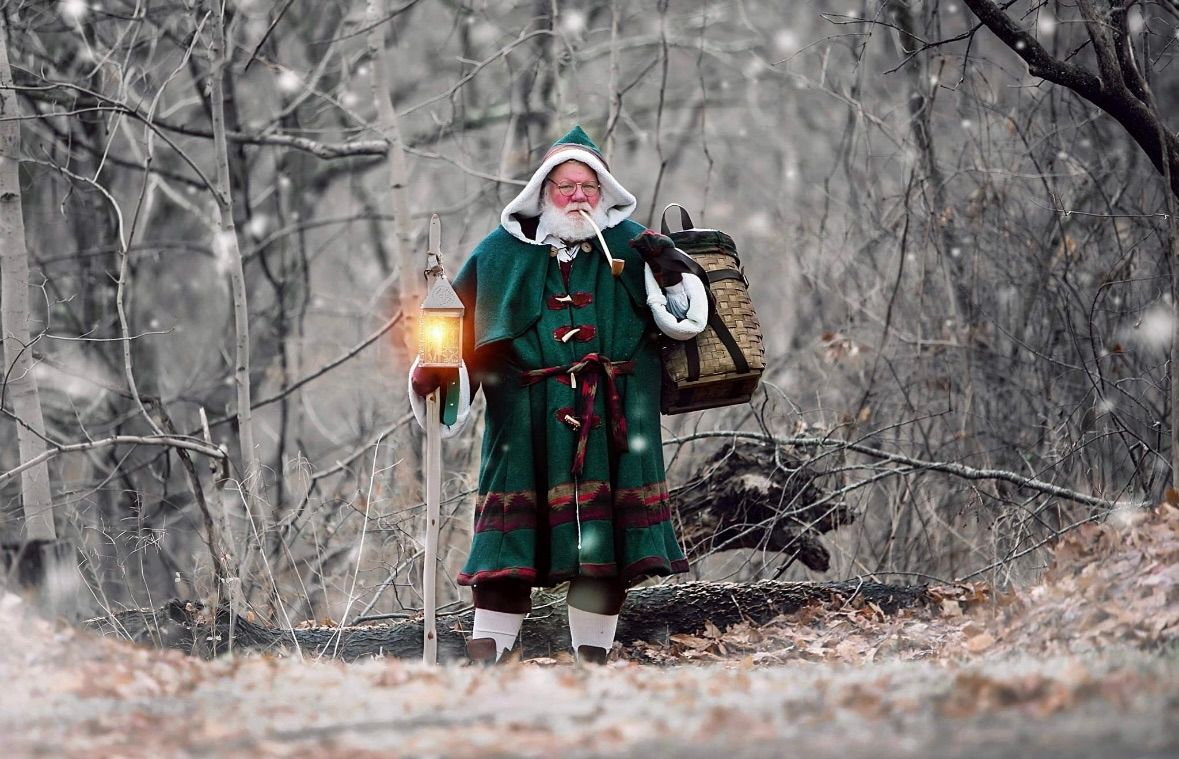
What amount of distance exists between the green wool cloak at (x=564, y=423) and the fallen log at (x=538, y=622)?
814 millimetres

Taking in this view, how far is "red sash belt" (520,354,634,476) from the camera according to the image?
17.8ft

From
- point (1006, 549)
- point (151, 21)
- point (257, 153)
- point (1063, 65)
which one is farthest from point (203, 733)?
point (257, 153)

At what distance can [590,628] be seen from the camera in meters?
5.54

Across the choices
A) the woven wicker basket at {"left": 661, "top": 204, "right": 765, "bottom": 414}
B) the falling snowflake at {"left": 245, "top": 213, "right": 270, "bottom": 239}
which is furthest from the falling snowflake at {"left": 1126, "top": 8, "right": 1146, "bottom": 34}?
the falling snowflake at {"left": 245, "top": 213, "right": 270, "bottom": 239}

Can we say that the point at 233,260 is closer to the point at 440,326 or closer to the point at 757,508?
the point at 440,326

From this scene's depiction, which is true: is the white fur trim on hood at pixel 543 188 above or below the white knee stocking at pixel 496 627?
above

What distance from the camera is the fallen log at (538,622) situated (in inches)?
226

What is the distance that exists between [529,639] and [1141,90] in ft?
11.6

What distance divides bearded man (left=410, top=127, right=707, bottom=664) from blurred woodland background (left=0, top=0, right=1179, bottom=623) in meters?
0.80

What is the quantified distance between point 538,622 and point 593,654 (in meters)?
0.80

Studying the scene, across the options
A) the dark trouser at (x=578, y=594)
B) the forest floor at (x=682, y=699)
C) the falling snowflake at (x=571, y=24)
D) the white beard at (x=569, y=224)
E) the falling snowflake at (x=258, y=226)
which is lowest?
the forest floor at (x=682, y=699)

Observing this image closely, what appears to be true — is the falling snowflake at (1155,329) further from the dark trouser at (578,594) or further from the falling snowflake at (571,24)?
the falling snowflake at (571,24)

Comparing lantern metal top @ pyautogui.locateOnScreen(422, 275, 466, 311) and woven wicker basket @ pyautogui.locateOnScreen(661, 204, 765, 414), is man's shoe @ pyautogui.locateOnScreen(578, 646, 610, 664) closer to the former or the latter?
woven wicker basket @ pyautogui.locateOnScreen(661, 204, 765, 414)

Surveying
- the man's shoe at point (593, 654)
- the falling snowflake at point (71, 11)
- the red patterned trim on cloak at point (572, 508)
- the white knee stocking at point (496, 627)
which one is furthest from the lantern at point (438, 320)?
the falling snowflake at point (71, 11)
